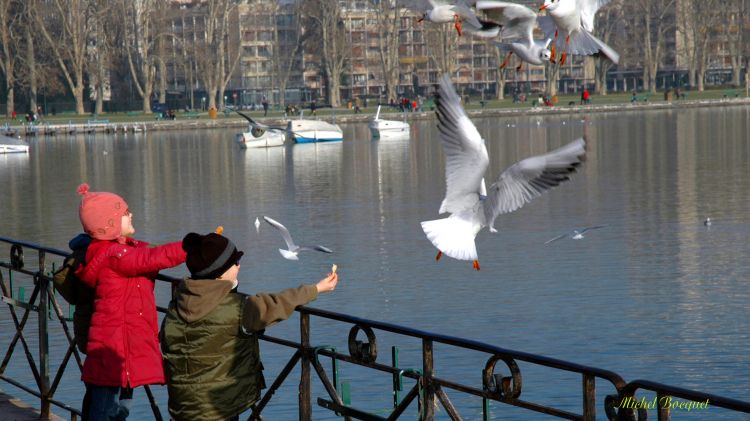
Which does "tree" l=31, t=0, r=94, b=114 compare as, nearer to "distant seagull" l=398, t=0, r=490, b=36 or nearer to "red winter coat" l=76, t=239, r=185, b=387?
"distant seagull" l=398, t=0, r=490, b=36

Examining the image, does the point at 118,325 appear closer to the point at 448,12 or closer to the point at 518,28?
the point at 448,12

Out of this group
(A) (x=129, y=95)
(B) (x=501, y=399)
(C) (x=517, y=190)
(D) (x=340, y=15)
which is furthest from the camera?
(A) (x=129, y=95)

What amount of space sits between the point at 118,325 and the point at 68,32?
86.8 meters

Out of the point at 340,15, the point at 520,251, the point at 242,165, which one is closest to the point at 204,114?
the point at 340,15

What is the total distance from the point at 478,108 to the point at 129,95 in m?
32.4

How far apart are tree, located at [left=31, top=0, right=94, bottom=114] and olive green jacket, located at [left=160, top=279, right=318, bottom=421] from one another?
275ft

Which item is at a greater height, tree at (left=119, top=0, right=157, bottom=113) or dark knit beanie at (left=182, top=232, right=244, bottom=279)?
tree at (left=119, top=0, right=157, bottom=113)

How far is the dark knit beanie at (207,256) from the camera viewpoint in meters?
5.07

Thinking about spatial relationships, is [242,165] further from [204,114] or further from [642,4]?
[642,4]

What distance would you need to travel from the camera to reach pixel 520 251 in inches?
921

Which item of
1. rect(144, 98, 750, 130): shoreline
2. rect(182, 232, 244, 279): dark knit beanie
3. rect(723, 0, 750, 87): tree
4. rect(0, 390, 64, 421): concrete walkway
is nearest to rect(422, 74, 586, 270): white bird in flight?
rect(182, 232, 244, 279): dark knit beanie

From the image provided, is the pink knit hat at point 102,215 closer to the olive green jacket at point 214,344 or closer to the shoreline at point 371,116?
the olive green jacket at point 214,344

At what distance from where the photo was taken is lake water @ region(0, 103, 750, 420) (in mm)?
14695

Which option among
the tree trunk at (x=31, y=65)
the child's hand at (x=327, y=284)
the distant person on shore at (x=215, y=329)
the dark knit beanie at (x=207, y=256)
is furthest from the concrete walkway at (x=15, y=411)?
the tree trunk at (x=31, y=65)
